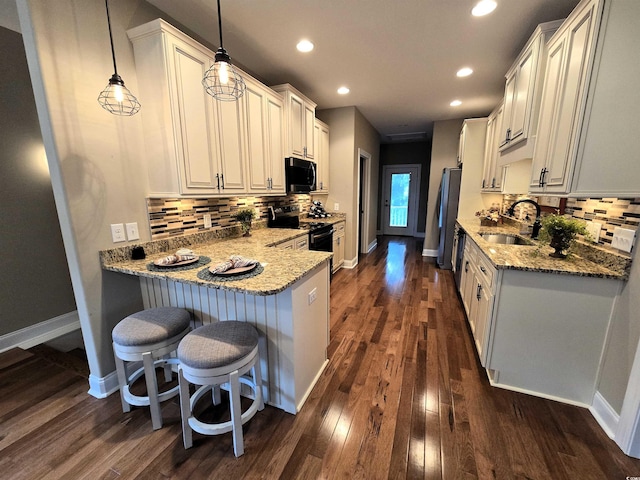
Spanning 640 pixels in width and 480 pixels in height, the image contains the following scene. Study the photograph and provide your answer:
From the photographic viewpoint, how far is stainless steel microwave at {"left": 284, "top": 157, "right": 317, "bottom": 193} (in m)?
3.39

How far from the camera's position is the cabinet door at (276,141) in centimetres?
296

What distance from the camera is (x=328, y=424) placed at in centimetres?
161

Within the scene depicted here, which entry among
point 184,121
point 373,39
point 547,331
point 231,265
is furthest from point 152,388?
point 373,39

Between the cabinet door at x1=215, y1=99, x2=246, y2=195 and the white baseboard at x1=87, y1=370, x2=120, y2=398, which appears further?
the cabinet door at x1=215, y1=99, x2=246, y2=195

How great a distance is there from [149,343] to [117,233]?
0.88 meters

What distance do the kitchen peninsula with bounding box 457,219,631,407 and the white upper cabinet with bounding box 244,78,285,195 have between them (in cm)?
233

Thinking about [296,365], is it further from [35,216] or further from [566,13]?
[566,13]

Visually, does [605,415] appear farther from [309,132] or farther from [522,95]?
[309,132]

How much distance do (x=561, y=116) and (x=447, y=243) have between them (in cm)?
317

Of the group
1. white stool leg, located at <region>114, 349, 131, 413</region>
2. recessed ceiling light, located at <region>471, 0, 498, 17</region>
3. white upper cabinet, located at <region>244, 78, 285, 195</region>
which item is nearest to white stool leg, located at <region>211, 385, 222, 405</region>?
white stool leg, located at <region>114, 349, 131, 413</region>

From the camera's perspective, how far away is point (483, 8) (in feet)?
6.48

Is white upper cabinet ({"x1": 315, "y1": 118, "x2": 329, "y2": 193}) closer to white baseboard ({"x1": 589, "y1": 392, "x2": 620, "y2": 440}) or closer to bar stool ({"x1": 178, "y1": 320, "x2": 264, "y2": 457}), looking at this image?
bar stool ({"x1": 178, "y1": 320, "x2": 264, "y2": 457})

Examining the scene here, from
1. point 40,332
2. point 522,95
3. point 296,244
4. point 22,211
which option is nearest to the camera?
point 522,95

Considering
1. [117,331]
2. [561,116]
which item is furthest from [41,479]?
[561,116]
